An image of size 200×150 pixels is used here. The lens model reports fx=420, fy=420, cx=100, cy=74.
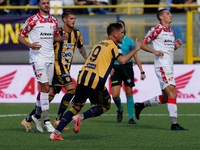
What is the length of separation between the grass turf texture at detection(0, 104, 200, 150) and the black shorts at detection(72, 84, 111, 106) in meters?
0.56

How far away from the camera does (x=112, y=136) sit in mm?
6551

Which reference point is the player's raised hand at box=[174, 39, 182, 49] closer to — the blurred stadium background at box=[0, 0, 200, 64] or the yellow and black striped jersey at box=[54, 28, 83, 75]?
the yellow and black striped jersey at box=[54, 28, 83, 75]

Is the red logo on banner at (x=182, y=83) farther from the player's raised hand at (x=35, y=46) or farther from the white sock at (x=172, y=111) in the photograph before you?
the player's raised hand at (x=35, y=46)

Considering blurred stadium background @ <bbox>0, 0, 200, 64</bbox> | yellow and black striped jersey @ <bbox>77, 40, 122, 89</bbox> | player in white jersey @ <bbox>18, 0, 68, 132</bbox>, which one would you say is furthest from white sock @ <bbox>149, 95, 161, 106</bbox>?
blurred stadium background @ <bbox>0, 0, 200, 64</bbox>

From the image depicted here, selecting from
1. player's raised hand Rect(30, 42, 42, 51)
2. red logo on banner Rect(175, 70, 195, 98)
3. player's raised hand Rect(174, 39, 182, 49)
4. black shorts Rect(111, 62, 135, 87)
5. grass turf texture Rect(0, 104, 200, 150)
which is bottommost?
red logo on banner Rect(175, 70, 195, 98)

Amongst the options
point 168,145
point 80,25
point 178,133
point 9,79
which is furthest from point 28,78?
point 168,145

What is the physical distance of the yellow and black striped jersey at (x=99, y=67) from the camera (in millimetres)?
5867

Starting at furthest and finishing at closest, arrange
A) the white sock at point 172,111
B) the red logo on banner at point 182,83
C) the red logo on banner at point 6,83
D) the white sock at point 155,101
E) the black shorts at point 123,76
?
the red logo on banner at point 6,83 < the red logo on banner at point 182,83 < the black shorts at point 123,76 < the white sock at point 155,101 < the white sock at point 172,111

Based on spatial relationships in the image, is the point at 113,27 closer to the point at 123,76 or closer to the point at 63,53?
the point at 63,53

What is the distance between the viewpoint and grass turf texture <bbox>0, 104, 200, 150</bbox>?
217 inches

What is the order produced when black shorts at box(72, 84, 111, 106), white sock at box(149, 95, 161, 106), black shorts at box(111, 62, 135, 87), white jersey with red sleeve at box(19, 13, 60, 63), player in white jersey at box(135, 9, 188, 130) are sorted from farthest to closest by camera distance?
black shorts at box(111, 62, 135, 87) < white sock at box(149, 95, 161, 106) < player in white jersey at box(135, 9, 188, 130) < white jersey with red sleeve at box(19, 13, 60, 63) < black shorts at box(72, 84, 111, 106)

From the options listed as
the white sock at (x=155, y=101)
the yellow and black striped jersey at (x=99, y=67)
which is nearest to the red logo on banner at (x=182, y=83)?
the white sock at (x=155, y=101)

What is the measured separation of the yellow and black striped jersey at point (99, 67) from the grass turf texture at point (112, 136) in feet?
2.76

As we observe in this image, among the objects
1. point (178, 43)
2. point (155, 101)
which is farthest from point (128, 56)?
point (155, 101)
